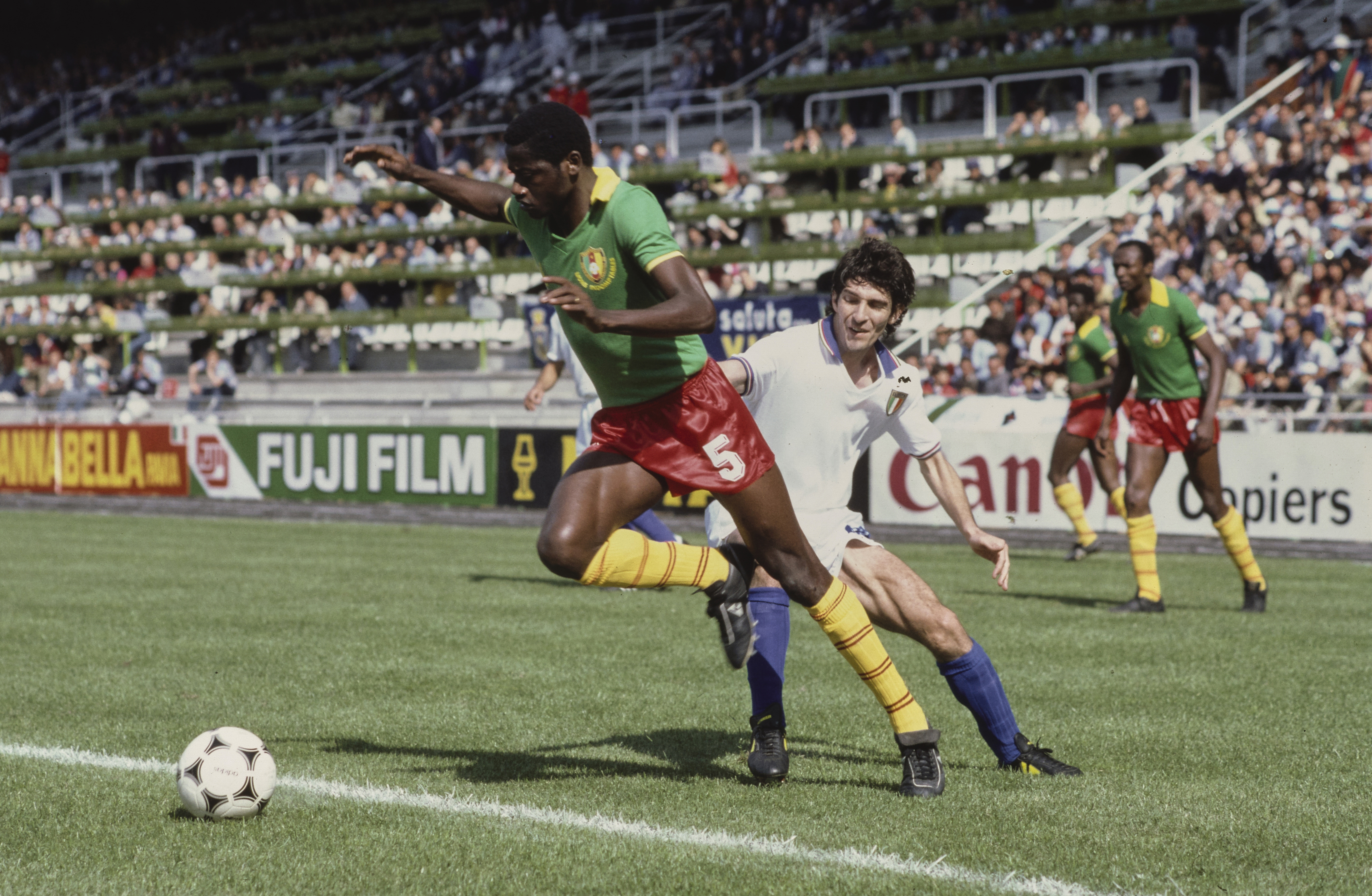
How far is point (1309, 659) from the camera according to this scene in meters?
8.50

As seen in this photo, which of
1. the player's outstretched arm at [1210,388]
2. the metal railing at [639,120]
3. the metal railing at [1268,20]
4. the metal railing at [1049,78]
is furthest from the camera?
the metal railing at [639,120]

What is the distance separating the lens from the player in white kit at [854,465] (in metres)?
5.48

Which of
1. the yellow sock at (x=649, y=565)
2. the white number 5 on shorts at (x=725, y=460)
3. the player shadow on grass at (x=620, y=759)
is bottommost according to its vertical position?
the player shadow on grass at (x=620, y=759)

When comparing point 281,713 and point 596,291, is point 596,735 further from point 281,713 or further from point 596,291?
point 596,291

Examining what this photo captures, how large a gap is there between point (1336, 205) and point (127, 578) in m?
15.7

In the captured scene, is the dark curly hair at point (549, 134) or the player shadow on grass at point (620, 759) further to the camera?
the player shadow on grass at point (620, 759)

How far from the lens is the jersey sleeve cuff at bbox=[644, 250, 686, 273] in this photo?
489cm

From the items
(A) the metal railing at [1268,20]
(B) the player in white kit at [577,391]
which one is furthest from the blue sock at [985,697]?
(A) the metal railing at [1268,20]

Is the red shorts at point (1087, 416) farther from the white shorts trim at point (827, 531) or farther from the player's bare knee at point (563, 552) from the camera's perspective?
the player's bare knee at point (563, 552)

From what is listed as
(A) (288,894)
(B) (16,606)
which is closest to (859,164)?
(B) (16,606)

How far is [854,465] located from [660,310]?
1311 mm

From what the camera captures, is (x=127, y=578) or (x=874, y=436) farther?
(x=127, y=578)

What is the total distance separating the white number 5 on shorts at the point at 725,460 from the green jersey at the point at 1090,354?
9968 millimetres

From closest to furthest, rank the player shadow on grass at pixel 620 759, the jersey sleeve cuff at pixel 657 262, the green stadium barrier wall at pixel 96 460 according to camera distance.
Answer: the jersey sleeve cuff at pixel 657 262, the player shadow on grass at pixel 620 759, the green stadium barrier wall at pixel 96 460
